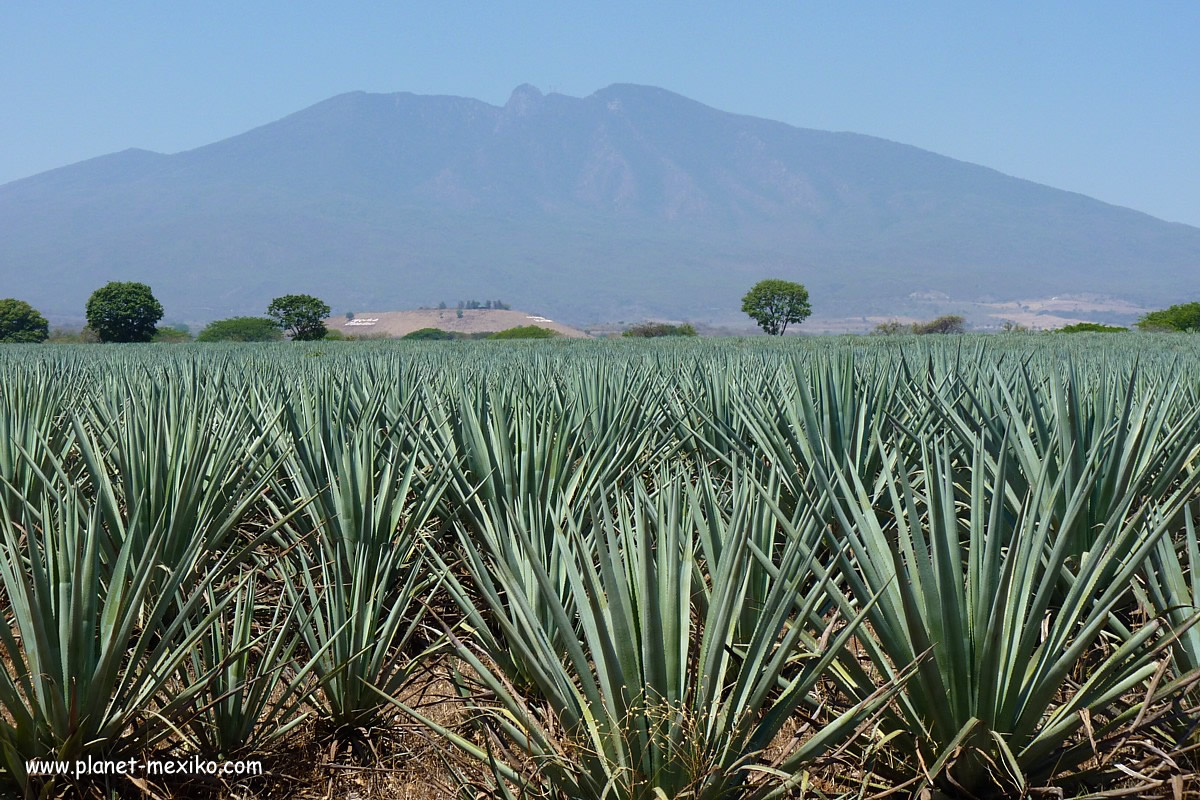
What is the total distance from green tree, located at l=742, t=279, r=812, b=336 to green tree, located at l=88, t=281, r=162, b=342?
41.5 meters

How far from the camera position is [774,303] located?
77.7 m

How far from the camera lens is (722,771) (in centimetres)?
169

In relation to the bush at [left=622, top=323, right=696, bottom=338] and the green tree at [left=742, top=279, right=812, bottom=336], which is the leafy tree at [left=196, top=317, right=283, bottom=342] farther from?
the green tree at [left=742, top=279, right=812, bottom=336]

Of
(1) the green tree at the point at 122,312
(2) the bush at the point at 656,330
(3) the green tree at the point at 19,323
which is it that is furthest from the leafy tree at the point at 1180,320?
(3) the green tree at the point at 19,323

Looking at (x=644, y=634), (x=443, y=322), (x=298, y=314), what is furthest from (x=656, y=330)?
(x=644, y=634)

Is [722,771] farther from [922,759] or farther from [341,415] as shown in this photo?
[341,415]

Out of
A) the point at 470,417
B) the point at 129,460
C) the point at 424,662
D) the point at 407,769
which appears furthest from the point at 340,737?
the point at 470,417

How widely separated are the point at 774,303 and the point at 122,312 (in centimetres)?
4536

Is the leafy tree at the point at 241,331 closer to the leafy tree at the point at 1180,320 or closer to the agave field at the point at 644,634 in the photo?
the leafy tree at the point at 1180,320

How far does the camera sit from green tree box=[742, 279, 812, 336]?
77125 mm

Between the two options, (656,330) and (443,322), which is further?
(443,322)

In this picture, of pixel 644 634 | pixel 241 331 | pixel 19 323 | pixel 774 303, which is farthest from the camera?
pixel 241 331

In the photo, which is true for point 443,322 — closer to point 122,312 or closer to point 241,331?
point 241,331

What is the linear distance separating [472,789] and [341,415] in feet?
7.16
